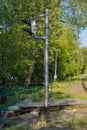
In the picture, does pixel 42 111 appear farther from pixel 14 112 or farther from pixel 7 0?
pixel 7 0

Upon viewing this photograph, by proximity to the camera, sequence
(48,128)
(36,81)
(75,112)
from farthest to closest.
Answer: (36,81), (75,112), (48,128)

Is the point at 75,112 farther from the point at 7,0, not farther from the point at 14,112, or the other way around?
the point at 7,0

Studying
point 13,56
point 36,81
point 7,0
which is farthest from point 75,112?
point 36,81

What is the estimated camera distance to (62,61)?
44312mm

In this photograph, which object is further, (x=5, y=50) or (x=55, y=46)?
(x=55, y=46)

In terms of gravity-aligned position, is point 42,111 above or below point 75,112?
above

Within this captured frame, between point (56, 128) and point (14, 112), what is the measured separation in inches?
223

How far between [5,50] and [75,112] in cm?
996

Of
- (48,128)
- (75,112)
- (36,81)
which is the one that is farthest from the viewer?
(36,81)

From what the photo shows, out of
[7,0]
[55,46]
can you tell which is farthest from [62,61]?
[7,0]

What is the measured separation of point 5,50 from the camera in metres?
24.3

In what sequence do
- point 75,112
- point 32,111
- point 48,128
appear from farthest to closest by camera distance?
point 32,111
point 75,112
point 48,128

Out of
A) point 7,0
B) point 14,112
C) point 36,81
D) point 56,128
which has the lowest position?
point 36,81

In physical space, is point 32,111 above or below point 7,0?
below
